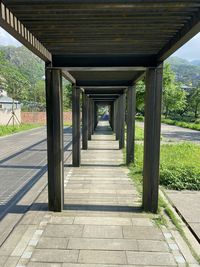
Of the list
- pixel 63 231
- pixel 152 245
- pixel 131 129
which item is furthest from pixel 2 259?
pixel 131 129

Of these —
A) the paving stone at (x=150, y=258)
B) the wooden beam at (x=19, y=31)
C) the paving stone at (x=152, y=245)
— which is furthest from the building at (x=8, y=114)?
the paving stone at (x=150, y=258)

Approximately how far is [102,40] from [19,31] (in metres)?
1.50

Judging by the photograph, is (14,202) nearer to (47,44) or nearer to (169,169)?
(47,44)

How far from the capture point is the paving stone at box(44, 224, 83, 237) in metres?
4.78

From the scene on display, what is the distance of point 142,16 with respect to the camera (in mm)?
3639

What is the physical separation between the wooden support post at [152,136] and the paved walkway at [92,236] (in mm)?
406

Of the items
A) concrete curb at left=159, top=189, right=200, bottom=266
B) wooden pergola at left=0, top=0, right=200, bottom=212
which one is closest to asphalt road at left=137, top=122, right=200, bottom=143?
concrete curb at left=159, top=189, right=200, bottom=266

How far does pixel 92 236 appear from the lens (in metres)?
4.73

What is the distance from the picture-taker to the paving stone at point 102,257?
398cm

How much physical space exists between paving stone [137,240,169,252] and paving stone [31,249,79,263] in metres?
Result: 1.02

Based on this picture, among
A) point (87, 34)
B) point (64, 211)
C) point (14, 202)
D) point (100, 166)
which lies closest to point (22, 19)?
point (87, 34)

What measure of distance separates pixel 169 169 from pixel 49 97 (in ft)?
15.5

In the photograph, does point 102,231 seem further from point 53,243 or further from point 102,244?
point 53,243

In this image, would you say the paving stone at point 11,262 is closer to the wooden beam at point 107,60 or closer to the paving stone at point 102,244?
the paving stone at point 102,244
